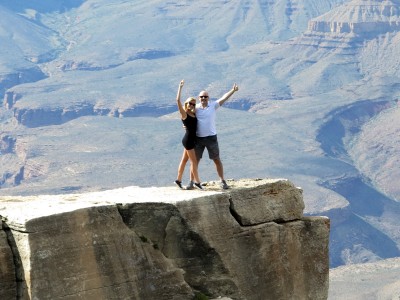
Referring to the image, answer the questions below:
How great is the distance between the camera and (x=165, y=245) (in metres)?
23.4

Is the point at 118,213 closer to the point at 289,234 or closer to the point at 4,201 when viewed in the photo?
the point at 4,201

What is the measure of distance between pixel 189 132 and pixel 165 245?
9.74 ft

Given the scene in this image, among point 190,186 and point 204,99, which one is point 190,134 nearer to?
point 204,99

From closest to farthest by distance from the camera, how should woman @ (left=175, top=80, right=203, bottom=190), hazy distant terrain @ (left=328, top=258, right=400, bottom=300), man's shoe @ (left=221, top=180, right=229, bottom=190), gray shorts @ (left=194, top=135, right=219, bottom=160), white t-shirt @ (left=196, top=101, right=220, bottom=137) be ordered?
man's shoe @ (left=221, top=180, right=229, bottom=190) → woman @ (left=175, top=80, right=203, bottom=190) → white t-shirt @ (left=196, top=101, right=220, bottom=137) → gray shorts @ (left=194, top=135, right=219, bottom=160) → hazy distant terrain @ (left=328, top=258, right=400, bottom=300)

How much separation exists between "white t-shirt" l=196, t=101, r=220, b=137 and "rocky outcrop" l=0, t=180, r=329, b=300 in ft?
3.57

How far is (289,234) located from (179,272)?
9.34ft

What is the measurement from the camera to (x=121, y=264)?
22359 millimetres

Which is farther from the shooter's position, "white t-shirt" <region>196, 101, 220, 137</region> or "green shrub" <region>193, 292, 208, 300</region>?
"white t-shirt" <region>196, 101, 220, 137</region>

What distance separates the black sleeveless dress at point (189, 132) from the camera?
25.4m

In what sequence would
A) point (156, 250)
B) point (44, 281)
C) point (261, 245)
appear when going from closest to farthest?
point (44, 281) < point (156, 250) < point (261, 245)

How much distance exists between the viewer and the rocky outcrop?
2147cm

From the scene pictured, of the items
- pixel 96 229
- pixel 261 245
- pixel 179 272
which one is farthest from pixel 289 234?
pixel 96 229

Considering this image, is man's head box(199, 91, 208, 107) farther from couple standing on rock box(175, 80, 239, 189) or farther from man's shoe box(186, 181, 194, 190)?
man's shoe box(186, 181, 194, 190)

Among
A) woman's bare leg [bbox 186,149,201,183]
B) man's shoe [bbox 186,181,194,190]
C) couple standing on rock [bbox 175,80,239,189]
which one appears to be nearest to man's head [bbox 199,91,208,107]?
couple standing on rock [bbox 175,80,239,189]
